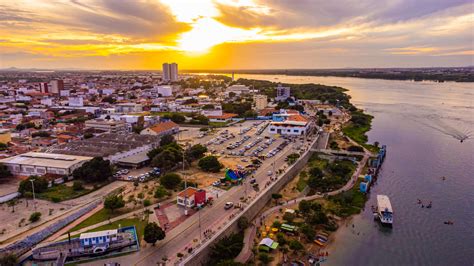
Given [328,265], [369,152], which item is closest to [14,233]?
[328,265]

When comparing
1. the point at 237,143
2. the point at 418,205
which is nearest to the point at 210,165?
the point at 237,143

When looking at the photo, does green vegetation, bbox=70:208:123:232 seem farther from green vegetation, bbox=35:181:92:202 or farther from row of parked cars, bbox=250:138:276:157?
row of parked cars, bbox=250:138:276:157

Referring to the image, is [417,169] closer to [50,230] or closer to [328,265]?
[328,265]

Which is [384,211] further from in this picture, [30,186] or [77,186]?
[30,186]

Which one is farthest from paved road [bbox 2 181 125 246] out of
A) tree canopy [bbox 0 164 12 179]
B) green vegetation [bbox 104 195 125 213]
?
tree canopy [bbox 0 164 12 179]

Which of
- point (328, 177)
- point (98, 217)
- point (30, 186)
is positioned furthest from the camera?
point (328, 177)

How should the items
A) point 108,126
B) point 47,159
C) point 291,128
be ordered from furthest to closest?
point 108,126 → point 291,128 → point 47,159

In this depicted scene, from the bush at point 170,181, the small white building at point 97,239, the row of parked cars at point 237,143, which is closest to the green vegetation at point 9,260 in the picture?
the small white building at point 97,239
